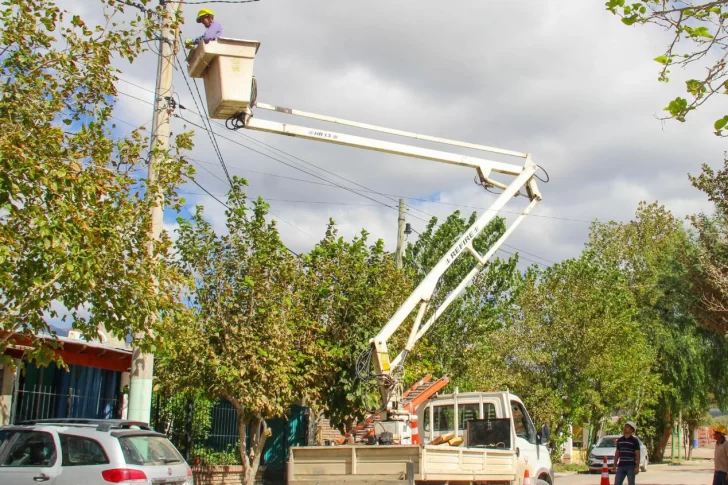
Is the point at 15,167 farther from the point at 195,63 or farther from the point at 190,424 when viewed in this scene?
the point at 190,424

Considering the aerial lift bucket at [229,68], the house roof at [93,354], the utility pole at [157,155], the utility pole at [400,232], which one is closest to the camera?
the aerial lift bucket at [229,68]

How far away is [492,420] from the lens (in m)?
13.5

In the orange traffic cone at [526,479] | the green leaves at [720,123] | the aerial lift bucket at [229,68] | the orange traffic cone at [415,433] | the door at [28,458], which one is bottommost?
Result: the orange traffic cone at [526,479]

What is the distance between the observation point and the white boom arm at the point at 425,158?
12.5 meters

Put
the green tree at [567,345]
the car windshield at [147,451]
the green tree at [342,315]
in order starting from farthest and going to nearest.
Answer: the green tree at [567,345] → the green tree at [342,315] → the car windshield at [147,451]

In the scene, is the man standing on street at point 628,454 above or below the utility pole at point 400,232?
below

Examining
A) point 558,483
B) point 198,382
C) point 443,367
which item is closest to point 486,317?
point 443,367

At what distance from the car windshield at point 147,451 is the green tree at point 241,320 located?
149 inches

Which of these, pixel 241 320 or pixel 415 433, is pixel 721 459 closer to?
pixel 415 433

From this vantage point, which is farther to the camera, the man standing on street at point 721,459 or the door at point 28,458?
the man standing on street at point 721,459

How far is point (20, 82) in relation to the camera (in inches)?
394

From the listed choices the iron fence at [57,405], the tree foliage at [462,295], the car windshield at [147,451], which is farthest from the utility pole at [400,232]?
the car windshield at [147,451]

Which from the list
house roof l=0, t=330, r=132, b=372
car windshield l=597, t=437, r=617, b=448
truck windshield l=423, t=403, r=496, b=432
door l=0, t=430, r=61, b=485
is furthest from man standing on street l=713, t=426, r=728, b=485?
car windshield l=597, t=437, r=617, b=448

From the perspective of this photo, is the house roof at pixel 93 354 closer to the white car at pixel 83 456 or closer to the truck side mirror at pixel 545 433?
the white car at pixel 83 456
